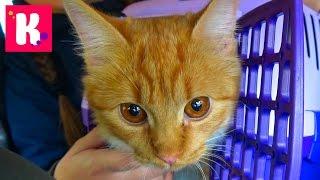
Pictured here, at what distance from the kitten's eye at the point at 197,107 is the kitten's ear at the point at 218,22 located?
87 millimetres

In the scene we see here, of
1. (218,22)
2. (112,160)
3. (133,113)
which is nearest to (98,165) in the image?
(112,160)

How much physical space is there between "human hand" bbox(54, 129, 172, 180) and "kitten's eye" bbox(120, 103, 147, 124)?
69 millimetres

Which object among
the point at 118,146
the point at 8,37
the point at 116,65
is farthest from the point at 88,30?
the point at 8,37

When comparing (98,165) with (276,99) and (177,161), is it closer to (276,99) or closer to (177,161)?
(177,161)

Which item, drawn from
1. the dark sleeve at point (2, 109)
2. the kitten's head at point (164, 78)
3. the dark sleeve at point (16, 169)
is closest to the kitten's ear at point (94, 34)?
the kitten's head at point (164, 78)

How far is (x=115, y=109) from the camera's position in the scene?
2.29 feet

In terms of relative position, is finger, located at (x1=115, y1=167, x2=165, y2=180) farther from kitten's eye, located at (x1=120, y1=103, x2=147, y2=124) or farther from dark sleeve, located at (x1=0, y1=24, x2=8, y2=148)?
dark sleeve, located at (x1=0, y1=24, x2=8, y2=148)

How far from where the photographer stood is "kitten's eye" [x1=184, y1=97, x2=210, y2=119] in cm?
67

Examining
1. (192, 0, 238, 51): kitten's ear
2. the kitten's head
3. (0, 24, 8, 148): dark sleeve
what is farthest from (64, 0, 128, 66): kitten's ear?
(0, 24, 8, 148): dark sleeve

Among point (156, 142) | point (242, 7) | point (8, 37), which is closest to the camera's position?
point (156, 142)

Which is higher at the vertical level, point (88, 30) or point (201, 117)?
point (88, 30)

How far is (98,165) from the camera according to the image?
77 cm

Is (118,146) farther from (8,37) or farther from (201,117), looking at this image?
(8,37)

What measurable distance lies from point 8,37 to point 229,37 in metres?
0.53
